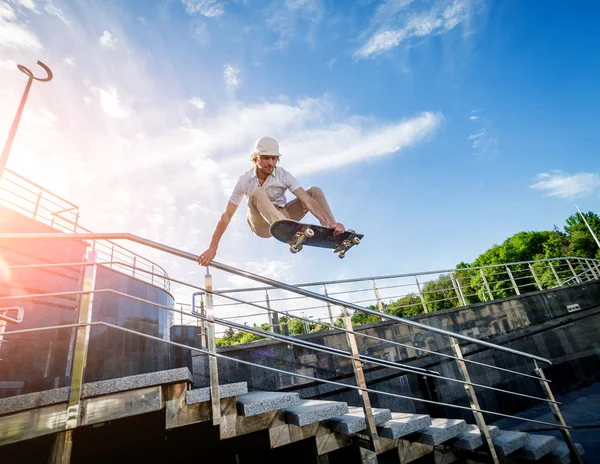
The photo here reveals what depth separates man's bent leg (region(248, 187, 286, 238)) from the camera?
3.15m

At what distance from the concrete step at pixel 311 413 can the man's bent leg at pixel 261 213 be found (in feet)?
5.91

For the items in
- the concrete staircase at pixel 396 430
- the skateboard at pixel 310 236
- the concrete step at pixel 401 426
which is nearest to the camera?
the concrete staircase at pixel 396 430

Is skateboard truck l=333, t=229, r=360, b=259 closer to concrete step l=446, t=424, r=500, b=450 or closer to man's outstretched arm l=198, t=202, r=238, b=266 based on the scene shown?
man's outstretched arm l=198, t=202, r=238, b=266

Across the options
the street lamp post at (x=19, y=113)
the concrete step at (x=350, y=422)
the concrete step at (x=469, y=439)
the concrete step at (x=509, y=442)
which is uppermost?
the street lamp post at (x=19, y=113)

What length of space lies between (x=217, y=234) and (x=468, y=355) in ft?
20.7

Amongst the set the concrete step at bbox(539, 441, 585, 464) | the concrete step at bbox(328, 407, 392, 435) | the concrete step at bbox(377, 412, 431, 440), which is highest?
the concrete step at bbox(328, 407, 392, 435)

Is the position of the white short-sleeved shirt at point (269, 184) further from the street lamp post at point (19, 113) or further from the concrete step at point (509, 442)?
the street lamp post at point (19, 113)

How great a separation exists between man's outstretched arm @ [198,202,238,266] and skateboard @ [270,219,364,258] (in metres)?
0.56

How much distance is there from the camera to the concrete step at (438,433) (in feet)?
8.83

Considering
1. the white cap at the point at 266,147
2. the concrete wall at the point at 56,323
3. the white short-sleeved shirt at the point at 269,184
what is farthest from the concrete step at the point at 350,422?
the concrete wall at the point at 56,323

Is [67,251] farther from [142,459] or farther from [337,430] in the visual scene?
[337,430]

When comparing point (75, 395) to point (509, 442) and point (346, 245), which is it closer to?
point (346, 245)

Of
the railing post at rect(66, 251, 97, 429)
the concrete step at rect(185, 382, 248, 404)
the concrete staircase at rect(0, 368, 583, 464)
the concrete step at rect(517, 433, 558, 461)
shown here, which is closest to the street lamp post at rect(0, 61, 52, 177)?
the railing post at rect(66, 251, 97, 429)

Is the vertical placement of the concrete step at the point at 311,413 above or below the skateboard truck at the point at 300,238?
below
